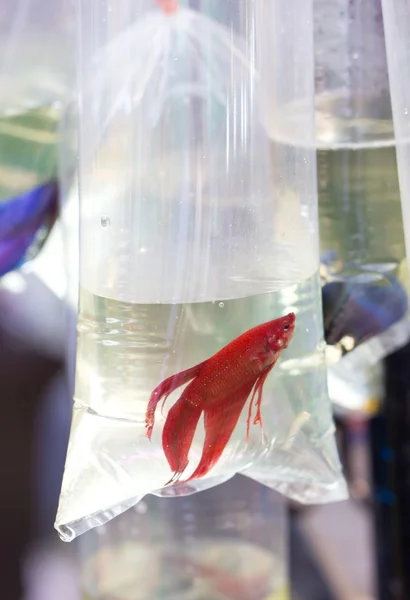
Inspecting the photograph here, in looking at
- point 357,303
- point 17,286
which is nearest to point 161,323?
point 357,303

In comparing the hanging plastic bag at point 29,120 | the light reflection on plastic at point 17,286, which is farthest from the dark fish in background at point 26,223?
the light reflection on plastic at point 17,286

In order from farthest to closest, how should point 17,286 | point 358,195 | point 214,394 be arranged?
point 17,286, point 358,195, point 214,394

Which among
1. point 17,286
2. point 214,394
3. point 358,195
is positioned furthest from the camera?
point 17,286

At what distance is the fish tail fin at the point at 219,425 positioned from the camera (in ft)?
1.54

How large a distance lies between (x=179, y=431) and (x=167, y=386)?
0.03m

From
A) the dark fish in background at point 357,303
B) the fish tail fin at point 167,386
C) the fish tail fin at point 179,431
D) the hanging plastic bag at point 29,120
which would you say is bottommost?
the fish tail fin at point 179,431

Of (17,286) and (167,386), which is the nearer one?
(167,386)

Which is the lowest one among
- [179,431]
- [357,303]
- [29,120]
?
[179,431]

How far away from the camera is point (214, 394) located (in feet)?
1.53

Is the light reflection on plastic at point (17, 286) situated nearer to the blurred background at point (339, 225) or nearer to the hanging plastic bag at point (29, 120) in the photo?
the blurred background at point (339, 225)

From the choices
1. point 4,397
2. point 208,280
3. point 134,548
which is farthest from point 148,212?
point 4,397

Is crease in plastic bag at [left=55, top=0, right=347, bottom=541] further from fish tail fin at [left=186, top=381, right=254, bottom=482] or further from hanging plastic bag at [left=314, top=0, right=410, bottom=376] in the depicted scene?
hanging plastic bag at [left=314, top=0, right=410, bottom=376]

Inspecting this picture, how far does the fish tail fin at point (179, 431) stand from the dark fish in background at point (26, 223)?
13.1 inches

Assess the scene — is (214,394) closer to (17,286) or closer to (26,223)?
(26,223)
